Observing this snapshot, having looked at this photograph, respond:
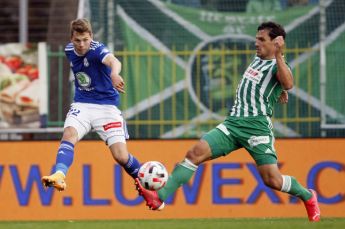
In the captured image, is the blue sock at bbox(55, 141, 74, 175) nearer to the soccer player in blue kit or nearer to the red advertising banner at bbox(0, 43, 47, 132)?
the soccer player in blue kit

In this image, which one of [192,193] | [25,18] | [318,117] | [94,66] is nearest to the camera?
[94,66]

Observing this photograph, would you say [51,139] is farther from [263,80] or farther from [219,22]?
[263,80]

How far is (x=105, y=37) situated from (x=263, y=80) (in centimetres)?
477

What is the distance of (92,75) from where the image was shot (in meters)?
11.6

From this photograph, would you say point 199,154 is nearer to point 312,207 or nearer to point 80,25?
point 312,207

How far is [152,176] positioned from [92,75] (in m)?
1.50

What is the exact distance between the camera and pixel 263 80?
423 inches

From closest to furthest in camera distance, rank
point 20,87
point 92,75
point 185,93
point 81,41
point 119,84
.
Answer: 1. point 119,84
2. point 81,41
3. point 92,75
4. point 20,87
5. point 185,93

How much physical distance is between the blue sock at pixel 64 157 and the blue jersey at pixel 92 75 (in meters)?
0.71

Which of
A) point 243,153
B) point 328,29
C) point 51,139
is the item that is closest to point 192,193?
point 243,153

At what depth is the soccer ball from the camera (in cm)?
1059

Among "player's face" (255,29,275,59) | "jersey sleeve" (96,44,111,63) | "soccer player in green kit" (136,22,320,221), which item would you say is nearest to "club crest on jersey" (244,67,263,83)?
"soccer player in green kit" (136,22,320,221)

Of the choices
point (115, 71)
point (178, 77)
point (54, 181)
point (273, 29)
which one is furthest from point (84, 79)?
point (178, 77)

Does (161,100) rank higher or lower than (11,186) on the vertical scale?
higher
